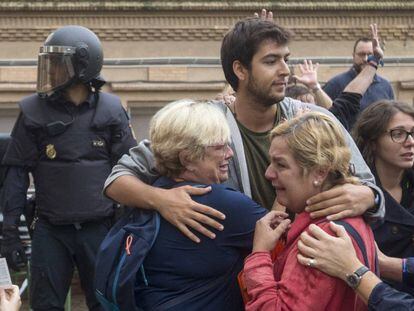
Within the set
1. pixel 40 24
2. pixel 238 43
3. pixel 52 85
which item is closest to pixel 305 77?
pixel 52 85

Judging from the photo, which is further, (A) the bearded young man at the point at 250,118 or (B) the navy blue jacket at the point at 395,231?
(B) the navy blue jacket at the point at 395,231

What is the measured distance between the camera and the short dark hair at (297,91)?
740 cm

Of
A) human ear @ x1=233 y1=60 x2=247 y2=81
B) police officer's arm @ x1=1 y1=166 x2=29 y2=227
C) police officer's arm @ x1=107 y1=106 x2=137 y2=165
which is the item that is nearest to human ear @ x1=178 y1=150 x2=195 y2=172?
human ear @ x1=233 y1=60 x2=247 y2=81

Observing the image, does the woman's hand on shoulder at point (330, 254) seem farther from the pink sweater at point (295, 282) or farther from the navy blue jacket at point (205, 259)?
the navy blue jacket at point (205, 259)

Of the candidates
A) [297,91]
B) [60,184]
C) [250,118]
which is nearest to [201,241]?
[250,118]

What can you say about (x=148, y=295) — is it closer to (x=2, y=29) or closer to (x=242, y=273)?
(x=242, y=273)

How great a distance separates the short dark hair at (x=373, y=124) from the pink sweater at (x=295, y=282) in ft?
4.29

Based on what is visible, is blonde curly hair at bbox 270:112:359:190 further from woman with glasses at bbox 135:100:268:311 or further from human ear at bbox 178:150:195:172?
human ear at bbox 178:150:195:172

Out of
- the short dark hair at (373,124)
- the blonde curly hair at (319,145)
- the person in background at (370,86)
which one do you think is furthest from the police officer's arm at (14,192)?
the blonde curly hair at (319,145)

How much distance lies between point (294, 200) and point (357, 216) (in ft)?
0.78

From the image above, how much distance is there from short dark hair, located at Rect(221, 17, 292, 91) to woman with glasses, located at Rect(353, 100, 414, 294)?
792mm

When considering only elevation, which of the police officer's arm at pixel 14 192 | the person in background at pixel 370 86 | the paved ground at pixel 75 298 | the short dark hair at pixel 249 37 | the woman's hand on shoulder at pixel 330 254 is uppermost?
the short dark hair at pixel 249 37

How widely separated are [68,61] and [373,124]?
2.34 m

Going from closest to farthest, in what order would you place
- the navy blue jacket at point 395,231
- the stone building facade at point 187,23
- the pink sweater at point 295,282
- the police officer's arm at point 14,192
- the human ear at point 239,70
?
the pink sweater at point 295,282 → the human ear at point 239,70 → the navy blue jacket at point 395,231 → the police officer's arm at point 14,192 → the stone building facade at point 187,23
